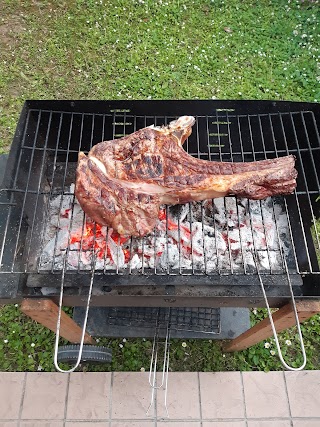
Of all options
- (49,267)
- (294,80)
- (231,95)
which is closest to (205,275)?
(49,267)

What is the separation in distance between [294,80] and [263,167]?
3.47m

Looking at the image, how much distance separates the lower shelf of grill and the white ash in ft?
3.51

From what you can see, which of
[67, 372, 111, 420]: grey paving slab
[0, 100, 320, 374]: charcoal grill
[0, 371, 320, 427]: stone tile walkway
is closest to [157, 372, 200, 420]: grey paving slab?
[0, 371, 320, 427]: stone tile walkway

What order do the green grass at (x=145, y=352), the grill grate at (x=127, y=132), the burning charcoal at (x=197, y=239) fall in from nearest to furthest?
the grill grate at (x=127, y=132)
the burning charcoal at (x=197, y=239)
the green grass at (x=145, y=352)

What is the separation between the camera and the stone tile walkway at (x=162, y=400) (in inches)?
136

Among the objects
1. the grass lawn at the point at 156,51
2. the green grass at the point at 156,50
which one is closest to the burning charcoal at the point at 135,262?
the grass lawn at the point at 156,51

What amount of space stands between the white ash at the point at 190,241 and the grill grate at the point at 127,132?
0.08 feet

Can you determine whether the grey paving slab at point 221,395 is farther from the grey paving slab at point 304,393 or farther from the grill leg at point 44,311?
the grill leg at point 44,311

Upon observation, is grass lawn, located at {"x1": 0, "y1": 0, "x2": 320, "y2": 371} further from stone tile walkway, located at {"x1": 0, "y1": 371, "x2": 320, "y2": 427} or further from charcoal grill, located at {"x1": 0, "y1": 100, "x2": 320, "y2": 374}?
stone tile walkway, located at {"x1": 0, "y1": 371, "x2": 320, "y2": 427}

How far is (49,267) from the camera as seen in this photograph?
297 centimetres

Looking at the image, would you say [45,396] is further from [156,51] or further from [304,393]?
[156,51]

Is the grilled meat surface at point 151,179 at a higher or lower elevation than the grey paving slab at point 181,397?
higher

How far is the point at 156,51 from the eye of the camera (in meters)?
5.83

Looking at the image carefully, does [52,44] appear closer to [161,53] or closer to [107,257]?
[161,53]
